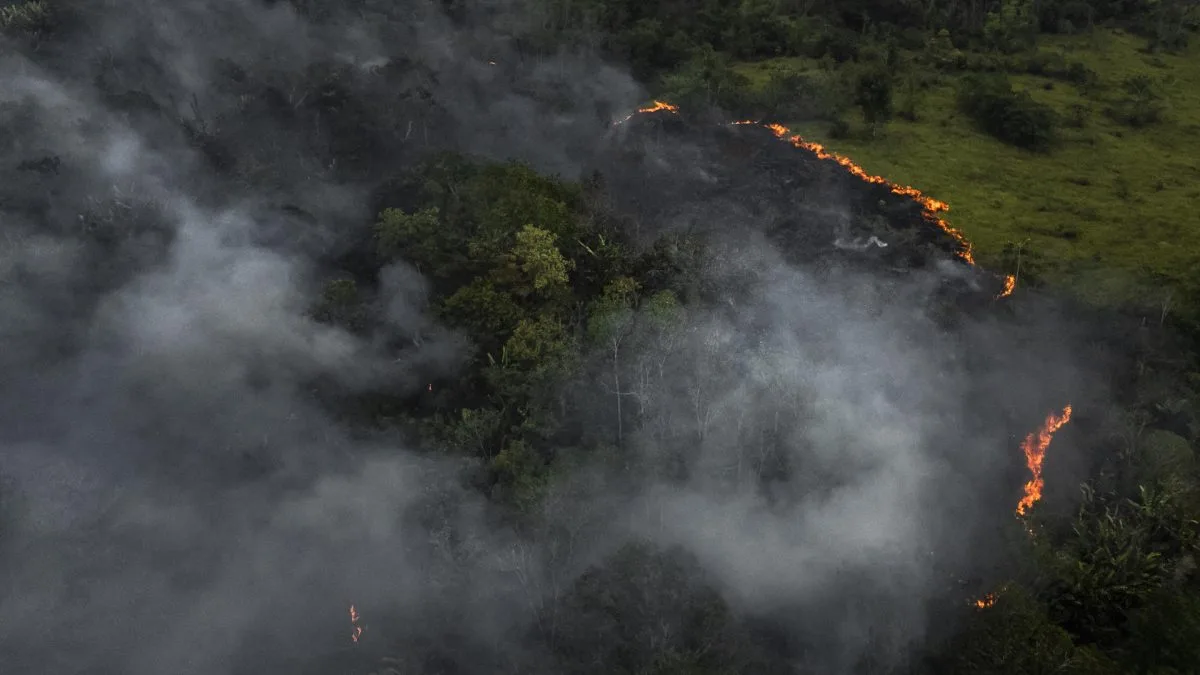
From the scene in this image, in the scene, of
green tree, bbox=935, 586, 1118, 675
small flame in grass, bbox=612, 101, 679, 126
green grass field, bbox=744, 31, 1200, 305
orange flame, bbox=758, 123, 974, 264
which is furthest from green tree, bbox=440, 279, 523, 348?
small flame in grass, bbox=612, 101, 679, 126

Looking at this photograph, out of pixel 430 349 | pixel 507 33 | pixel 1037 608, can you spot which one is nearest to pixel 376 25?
pixel 507 33

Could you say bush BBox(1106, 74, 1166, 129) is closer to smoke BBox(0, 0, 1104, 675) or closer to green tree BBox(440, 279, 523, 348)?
smoke BBox(0, 0, 1104, 675)

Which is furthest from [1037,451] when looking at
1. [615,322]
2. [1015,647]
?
[615,322]

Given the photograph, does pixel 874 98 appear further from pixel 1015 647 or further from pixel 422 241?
pixel 1015 647

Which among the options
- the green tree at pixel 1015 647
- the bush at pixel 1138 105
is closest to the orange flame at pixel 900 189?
the bush at pixel 1138 105

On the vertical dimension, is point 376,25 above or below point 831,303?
above

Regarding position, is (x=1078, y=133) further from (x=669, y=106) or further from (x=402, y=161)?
(x=402, y=161)
